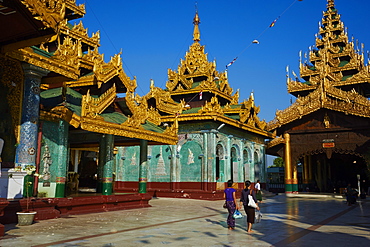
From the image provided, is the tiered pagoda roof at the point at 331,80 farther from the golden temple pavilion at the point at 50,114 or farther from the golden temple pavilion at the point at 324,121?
the golden temple pavilion at the point at 50,114

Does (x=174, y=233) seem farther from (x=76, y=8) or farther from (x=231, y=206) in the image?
(x=76, y=8)

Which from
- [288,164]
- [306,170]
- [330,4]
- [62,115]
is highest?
[330,4]

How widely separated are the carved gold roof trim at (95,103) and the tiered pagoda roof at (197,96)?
10.4m

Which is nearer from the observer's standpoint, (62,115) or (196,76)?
(62,115)

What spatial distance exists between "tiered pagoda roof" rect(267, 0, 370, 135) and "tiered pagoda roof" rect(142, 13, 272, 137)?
444 cm

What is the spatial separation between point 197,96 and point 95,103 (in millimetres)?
16548

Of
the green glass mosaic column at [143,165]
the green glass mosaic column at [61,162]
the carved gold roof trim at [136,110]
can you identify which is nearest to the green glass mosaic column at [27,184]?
the green glass mosaic column at [61,162]

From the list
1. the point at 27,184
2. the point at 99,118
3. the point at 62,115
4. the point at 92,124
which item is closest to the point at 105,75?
the point at 99,118

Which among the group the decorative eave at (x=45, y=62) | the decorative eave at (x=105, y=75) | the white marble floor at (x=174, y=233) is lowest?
the white marble floor at (x=174, y=233)

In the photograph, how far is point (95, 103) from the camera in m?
15.2

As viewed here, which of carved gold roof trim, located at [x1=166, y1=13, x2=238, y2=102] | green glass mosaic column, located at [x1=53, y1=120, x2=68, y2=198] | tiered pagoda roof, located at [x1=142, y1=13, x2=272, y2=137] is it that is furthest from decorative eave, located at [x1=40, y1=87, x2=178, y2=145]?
carved gold roof trim, located at [x1=166, y1=13, x2=238, y2=102]

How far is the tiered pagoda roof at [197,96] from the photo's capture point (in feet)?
90.1

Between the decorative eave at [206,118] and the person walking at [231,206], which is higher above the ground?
the decorative eave at [206,118]

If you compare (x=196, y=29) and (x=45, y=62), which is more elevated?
(x=196, y=29)
